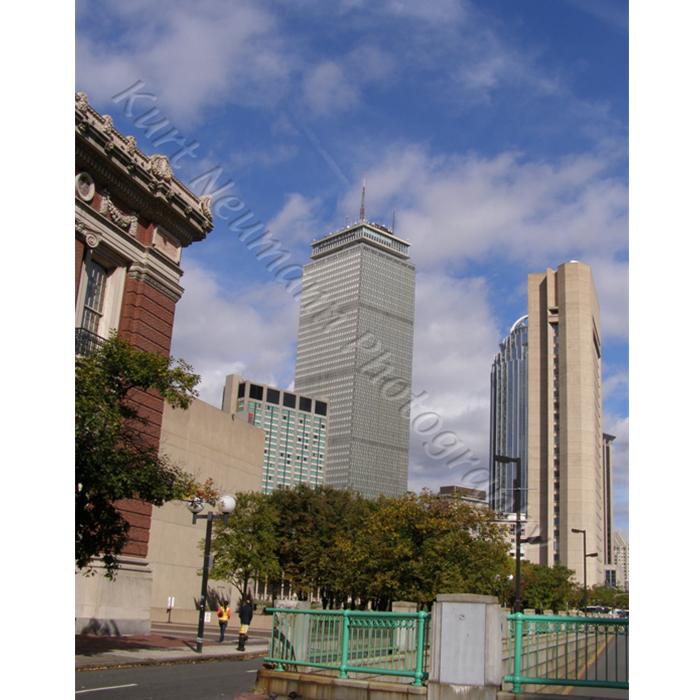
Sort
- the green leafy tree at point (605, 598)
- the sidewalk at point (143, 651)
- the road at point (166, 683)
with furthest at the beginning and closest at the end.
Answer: the green leafy tree at point (605, 598), the sidewalk at point (143, 651), the road at point (166, 683)

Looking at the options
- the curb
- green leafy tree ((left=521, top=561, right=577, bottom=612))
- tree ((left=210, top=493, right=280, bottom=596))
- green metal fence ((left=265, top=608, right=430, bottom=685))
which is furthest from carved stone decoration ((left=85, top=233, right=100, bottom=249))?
green leafy tree ((left=521, top=561, right=577, bottom=612))

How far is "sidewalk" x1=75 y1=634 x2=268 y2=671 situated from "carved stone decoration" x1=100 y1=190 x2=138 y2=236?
14.4 m

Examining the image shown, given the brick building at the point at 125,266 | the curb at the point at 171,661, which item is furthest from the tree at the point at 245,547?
the curb at the point at 171,661

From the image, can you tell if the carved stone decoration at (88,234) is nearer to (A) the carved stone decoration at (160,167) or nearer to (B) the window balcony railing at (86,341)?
(B) the window balcony railing at (86,341)

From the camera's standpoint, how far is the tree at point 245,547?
46625 millimetres

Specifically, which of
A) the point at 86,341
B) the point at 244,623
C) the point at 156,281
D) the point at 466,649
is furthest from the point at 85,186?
the point at 466,649

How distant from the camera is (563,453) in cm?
14450

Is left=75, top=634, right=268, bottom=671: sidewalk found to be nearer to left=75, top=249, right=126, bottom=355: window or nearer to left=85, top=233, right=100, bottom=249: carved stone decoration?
left=75, top=249, right=126, bottom=355: window

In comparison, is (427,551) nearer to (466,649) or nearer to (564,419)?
(466,649)

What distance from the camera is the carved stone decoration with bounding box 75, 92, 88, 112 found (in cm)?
2609

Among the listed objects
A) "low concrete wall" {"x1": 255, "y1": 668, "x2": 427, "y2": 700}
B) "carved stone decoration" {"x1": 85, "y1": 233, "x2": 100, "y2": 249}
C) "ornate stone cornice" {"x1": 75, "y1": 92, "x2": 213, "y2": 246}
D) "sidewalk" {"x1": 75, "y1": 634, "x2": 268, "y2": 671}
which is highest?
"ornate stone cornice" {"x1": 75, "y1": 92, "x2": 213, "y2": 246}

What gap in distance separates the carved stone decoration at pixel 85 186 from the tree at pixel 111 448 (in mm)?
8326
